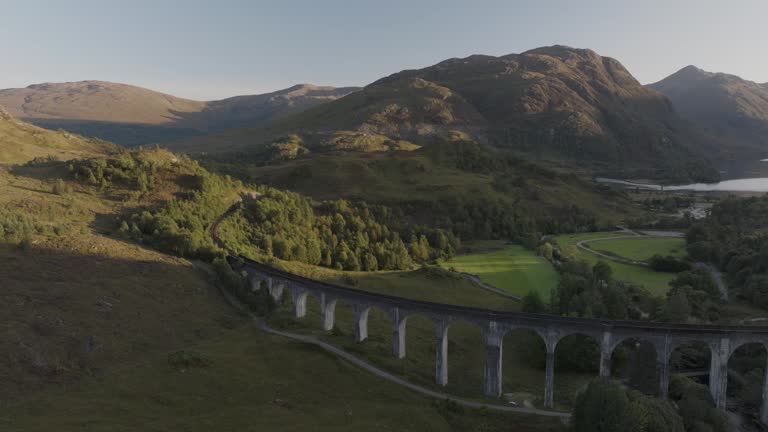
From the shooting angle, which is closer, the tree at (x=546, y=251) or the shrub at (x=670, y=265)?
the shrub at (x=670, y=265)

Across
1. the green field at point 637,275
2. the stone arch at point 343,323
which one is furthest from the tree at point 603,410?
the green field at point 637,275

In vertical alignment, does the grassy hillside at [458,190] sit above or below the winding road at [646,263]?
above

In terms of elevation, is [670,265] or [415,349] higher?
[670,265]

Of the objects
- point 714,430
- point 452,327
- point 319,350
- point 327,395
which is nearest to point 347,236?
point 452,327

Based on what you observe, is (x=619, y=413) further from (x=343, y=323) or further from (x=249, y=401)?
(x=343, y=323)

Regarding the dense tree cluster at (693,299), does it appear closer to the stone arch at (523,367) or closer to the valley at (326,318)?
the valley at (326,318)

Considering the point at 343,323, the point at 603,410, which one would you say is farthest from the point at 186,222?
the point at 603,410
